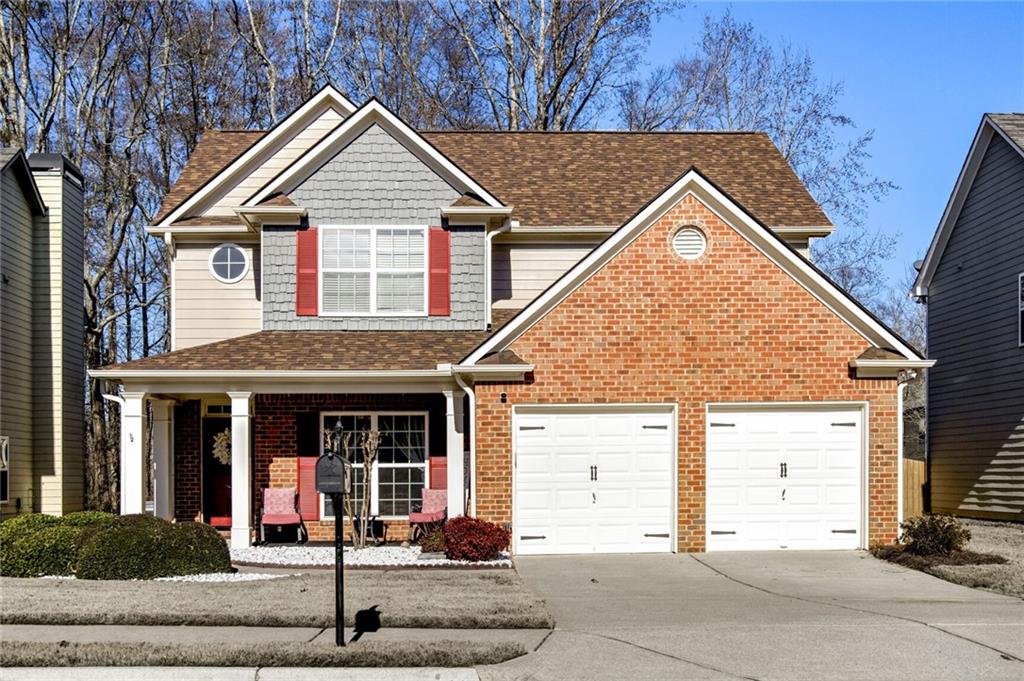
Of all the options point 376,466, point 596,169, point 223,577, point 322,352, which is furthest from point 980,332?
point 223,577

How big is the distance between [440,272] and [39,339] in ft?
26.0

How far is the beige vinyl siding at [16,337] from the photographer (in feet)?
69.0

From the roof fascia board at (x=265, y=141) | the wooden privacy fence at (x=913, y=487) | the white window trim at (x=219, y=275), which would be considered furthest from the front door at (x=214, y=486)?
the wooden privacy fence at (x=913, y=487)

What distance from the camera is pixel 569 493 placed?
18.0 metres

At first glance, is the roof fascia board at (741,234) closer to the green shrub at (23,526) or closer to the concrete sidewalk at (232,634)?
the green shrub at (23,526)

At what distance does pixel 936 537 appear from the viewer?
16.9 metres

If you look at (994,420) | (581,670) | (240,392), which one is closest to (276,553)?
(240,392)

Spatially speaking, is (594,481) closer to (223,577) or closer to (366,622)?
(223,577)

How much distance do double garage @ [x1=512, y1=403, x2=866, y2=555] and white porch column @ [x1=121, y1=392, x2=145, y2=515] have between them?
19.8 feet

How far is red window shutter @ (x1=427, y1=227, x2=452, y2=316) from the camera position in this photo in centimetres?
2106

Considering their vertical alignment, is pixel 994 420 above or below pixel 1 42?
below

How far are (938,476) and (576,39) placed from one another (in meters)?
16.6

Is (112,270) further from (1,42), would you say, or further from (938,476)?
(938,476)

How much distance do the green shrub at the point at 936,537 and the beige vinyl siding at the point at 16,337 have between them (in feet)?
48.8
